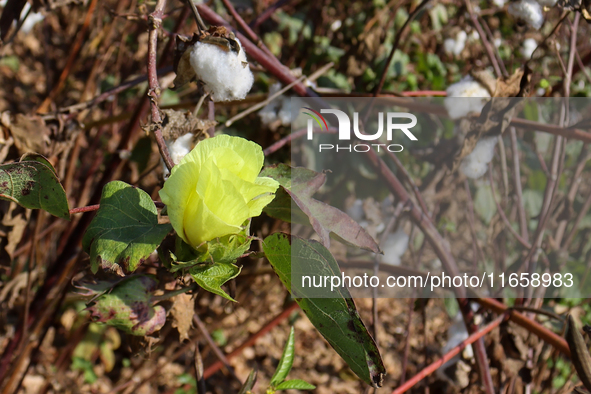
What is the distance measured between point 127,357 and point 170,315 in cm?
109

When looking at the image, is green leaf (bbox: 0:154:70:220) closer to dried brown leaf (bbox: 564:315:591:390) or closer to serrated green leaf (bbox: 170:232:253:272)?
serrated green leaf (bbox: 170:232:253:272)

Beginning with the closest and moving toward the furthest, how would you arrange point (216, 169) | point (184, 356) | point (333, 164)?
point (216, 169), point (333, 164), point (184, 356)

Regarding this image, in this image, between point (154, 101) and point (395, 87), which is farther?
point (395, 87)

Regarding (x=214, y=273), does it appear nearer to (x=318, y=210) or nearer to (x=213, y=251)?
(x=213, y=251)

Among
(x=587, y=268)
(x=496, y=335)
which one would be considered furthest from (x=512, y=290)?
(x=496, y=335)

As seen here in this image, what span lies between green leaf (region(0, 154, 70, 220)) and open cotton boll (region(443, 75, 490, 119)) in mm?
629

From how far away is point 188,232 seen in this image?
403mm

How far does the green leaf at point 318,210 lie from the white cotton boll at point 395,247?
0.61m

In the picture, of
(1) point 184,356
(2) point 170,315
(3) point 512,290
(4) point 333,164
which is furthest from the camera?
(1) point 184,356

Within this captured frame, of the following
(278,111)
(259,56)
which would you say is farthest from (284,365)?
(278,111)

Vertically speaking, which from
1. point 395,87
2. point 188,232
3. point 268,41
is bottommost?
point 188,232

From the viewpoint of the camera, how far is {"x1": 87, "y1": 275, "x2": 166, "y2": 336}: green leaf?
0.47m

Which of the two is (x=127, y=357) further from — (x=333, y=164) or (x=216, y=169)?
(x=216, y=169)

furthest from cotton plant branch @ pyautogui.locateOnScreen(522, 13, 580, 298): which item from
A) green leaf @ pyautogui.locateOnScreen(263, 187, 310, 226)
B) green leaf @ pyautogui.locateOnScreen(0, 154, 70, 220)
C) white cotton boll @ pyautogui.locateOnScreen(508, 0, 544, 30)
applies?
green leaf @ pyautogui.locateOnScreen(0, 154, 70, 220)
